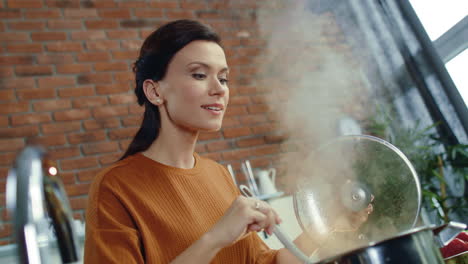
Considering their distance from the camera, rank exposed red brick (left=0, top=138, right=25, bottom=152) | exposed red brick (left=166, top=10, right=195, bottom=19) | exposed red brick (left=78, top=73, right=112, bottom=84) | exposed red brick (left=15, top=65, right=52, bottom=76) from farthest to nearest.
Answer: exposed red brick (left=166, top=10, right=195, bottom=19) → exposed red brick (left=78, top=73, right=112, bottom=84) → exposed red brick (left=15, top=65, right=52, bottom=76) → exposed red brick (left=0, top=138, right=25, bottom=152)

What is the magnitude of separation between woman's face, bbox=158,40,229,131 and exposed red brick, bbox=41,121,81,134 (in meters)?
1.44

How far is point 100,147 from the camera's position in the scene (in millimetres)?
2424

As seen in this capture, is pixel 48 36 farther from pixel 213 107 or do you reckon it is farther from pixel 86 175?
pixel 213 107

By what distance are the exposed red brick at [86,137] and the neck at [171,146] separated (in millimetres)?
1396

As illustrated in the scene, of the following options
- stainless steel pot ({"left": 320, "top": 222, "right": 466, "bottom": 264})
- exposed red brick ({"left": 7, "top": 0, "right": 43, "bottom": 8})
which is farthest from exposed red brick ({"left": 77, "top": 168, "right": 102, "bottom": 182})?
stainless steel pot ({"left": 320, "top": 222, "right": 466, "bottom": 264})

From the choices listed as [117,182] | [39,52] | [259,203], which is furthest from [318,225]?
[39,52]

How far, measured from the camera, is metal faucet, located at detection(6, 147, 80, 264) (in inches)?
15.2

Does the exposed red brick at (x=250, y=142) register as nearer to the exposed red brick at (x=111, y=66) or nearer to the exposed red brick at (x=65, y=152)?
the exposed red brick at (x=111, y=66)

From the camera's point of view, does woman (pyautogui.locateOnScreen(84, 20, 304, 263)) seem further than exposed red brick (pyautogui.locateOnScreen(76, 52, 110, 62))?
No

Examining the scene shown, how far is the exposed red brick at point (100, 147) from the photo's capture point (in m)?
2.39

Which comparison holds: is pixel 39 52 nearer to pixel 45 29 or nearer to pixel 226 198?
pixel 45 29

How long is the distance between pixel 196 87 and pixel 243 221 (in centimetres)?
36

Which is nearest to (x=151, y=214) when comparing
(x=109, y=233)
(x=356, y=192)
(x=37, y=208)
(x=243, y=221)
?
(x=109, y=233)

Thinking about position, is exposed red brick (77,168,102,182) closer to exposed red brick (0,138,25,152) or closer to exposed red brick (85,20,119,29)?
exposed red brick (0,138,25,152)
